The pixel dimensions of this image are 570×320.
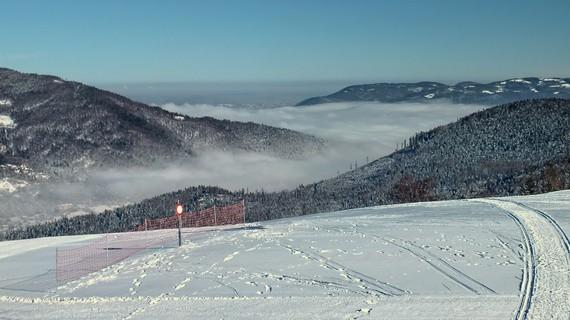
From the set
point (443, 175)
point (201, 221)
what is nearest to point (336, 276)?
point (201, 221)

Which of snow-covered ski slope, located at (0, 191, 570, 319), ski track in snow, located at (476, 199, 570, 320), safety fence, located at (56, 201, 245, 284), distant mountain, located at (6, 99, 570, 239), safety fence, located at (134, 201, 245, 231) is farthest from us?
distant mountain, located at (6, 99, 570, 239)

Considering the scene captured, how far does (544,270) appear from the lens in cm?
1988

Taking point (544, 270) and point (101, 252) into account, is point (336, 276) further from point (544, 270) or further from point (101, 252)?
point (101, 252)

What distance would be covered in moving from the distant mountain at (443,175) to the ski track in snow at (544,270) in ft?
185

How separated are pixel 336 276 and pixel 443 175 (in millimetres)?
118762

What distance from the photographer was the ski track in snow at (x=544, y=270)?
53.1 feet

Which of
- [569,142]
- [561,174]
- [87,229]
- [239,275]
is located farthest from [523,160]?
[239,275]

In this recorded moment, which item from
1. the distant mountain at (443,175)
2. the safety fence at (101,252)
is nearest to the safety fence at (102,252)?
the safety fence at (101,252)

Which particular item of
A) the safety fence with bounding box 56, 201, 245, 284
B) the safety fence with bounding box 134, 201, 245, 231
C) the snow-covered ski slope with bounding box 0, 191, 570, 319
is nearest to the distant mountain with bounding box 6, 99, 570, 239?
the safety fence with bounding box 134, 201, 245, 231

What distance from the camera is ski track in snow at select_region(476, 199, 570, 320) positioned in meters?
16.2

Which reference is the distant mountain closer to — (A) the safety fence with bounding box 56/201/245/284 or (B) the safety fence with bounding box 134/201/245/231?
(B) the safety fence with bounding box 134/201/245/231

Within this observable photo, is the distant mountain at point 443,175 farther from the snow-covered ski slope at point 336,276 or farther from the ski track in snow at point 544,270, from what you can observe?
the snow-covered ski slope at point 336,276

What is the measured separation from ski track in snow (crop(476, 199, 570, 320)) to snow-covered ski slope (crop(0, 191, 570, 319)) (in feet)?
0.12

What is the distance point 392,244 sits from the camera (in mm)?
25891
